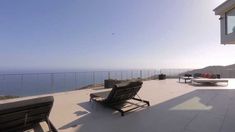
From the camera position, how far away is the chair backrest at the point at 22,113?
98.3 inches

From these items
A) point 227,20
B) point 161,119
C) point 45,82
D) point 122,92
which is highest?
point 227,20

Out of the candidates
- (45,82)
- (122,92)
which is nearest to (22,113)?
(122,92)

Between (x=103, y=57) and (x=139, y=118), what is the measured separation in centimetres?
2297

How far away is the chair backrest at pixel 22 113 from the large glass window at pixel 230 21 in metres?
9.02

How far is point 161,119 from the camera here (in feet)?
13.1

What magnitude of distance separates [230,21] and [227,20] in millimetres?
221

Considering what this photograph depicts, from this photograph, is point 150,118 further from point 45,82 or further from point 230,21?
point 230,21

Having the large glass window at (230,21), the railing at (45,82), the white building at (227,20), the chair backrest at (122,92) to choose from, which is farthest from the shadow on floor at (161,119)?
the large glass window at (230,21)

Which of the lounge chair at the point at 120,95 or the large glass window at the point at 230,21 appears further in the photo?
the large glass window at the point at 230,21

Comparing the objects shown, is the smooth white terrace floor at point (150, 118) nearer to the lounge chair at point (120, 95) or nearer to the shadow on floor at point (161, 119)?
the shadow on floor at point (161, 119)

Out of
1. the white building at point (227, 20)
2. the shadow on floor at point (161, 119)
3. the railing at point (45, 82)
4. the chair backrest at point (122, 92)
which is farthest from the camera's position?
the white building at point (227, 20)

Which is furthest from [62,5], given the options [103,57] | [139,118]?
[103,57]

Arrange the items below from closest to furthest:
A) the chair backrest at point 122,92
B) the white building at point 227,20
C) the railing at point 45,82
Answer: the chair backrest at point 122,92 < the railing at point 45,82 < the white building at point 227,20

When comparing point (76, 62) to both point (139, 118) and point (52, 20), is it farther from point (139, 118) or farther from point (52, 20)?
point (139, 118)
